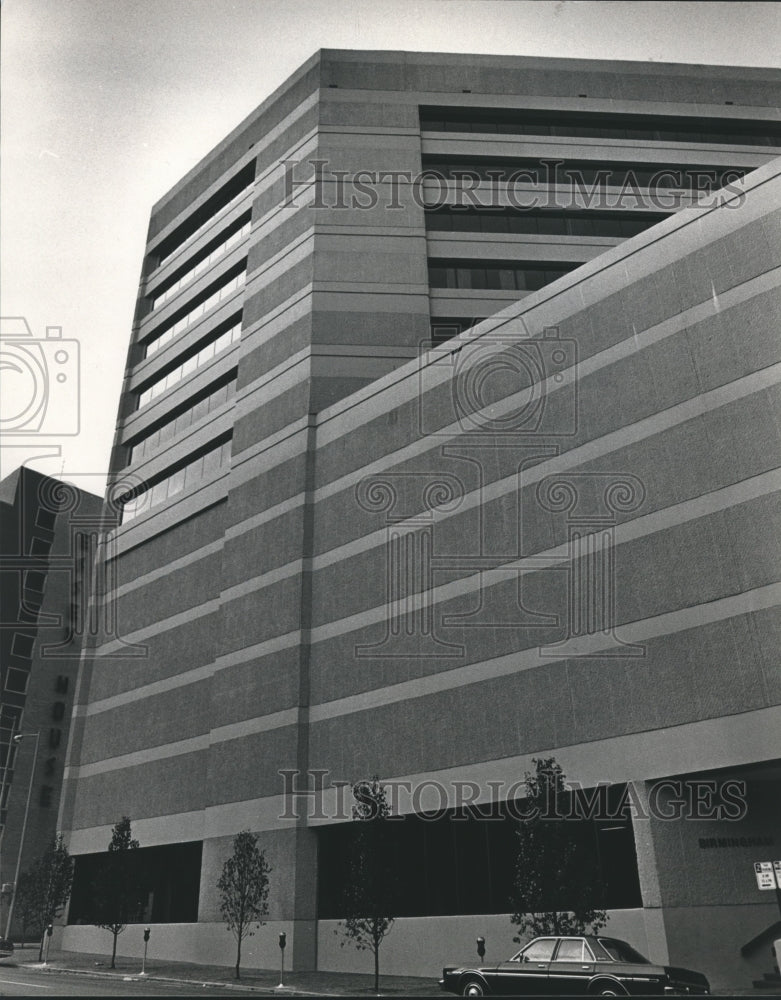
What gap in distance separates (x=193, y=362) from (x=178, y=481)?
7.94m

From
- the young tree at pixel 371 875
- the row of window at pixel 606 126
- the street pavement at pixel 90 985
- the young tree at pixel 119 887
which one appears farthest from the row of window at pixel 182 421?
the street pavement at pixel 90 985

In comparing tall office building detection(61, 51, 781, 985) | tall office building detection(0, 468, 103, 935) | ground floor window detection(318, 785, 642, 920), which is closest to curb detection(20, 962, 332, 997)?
ground floor window detection(318, 785, 642, 920)

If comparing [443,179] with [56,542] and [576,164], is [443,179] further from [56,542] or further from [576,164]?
[56,542]

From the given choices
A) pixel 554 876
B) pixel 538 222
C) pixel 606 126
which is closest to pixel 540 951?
pixel 554 876

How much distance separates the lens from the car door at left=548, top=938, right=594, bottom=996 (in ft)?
48.7

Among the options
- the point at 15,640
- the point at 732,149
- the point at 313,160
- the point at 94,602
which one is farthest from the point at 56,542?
the point at 732,149

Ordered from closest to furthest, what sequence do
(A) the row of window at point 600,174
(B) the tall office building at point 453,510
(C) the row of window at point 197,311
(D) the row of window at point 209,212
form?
1. (B) the tall office building at point 453,510
2. (A) the row of window at point 600,174
3. (C) the row of window at point 197,311
4. (D) the row of window at point 209,212

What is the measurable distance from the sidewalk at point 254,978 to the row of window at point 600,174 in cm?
3772

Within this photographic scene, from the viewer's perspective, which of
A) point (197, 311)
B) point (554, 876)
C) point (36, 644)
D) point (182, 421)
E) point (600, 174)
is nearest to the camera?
point (554, 876)

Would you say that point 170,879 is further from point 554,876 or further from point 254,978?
point 554,876

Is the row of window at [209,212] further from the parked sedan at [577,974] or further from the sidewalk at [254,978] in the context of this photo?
the parked sedan at [577,974]

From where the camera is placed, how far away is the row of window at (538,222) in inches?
1603

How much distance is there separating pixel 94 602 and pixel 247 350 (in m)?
18.6

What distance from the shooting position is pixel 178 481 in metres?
44.7
